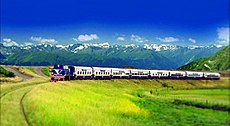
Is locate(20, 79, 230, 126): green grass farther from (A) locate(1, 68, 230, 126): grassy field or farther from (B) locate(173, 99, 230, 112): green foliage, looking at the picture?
(B) locate(173, 99, 230, 112): green foliage

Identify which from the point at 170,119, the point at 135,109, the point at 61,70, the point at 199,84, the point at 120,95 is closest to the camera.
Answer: the point at 170,119

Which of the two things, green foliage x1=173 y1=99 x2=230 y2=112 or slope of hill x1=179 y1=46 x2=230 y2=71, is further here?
slope of hill x1=179 y1=46 x2=230 y2=71

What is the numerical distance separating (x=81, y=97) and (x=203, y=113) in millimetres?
10609

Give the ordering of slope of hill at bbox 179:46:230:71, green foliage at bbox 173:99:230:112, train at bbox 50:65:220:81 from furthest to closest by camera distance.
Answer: train at bbox 50:65:220:81 < slope of hill at bbox 179:46:230:71 < green foliage at bbox 173:99:230:112

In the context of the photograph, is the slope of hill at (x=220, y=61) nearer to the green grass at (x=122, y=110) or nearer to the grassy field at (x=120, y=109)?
the grassy field at (x=120, y=109)

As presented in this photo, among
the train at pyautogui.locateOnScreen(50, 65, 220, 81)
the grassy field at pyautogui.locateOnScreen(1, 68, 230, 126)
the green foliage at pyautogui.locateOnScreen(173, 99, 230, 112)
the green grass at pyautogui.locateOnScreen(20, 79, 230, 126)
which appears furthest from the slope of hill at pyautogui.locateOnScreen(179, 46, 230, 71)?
the green grass at pyautogui.locateOnScreen(20, 79, 230, 126)

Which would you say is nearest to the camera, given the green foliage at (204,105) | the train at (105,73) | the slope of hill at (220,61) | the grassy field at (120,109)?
the grassy field at (120,109)

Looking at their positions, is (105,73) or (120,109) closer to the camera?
(120,109)

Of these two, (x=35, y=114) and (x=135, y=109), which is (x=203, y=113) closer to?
(x=135, y=109)

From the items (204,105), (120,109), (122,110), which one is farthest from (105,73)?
(122,110)

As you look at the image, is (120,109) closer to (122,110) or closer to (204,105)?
(122,110)

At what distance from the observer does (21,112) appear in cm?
2788

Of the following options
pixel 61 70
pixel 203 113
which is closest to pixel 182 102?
pixel 203 113

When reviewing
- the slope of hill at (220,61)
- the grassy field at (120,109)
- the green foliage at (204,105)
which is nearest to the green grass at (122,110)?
the grassy field at (120,109)
